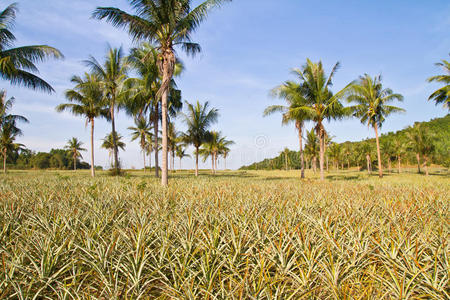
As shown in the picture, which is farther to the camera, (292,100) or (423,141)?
(423,141)

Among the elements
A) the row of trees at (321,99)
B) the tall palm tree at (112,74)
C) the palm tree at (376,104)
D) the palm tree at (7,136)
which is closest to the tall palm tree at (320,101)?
the row of trees at (321,99)

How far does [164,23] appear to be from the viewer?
9180mm

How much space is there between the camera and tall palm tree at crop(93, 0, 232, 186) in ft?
28.8

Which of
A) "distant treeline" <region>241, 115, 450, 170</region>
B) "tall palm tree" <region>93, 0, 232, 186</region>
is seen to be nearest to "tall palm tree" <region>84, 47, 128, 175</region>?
"tall palm tree" <region>93, 0, 232, 186</region>

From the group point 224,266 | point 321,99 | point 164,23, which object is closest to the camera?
point 224,266

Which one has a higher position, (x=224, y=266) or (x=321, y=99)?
(x=321, y=99)

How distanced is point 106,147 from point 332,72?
47991mm

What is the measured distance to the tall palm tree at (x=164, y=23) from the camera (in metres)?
8.77

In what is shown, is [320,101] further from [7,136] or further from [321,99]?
[7,136]

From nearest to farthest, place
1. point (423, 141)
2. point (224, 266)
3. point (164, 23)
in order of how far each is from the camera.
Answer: point (224, 266), point (164, 23), point (423, 141)

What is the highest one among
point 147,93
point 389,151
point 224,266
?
point 147,93

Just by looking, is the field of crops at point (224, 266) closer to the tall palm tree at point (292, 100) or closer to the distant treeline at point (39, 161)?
the tall palm tree at point (292, 100)

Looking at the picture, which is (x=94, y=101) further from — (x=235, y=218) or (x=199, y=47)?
(x=235, y=218)

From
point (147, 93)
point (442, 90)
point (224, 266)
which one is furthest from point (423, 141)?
point (224, 266)
